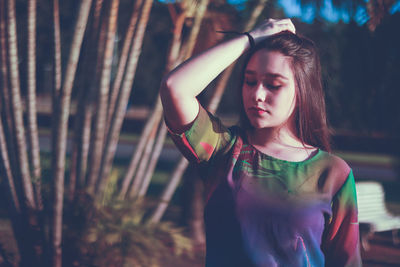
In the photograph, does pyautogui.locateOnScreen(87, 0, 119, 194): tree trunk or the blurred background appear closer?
the blurred background

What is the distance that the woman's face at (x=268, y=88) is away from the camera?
61.8 inches

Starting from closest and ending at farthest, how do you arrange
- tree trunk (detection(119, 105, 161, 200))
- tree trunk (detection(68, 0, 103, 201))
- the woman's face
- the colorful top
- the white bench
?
the colorful top < the woman's face < tree trunk (detection(68, 0, 103, 201)) < tree trunk (detection(119, 105, 161, 200)) < the white bench

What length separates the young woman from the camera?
57.9 inches

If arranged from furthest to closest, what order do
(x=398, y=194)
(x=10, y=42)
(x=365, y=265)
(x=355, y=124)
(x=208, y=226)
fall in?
(x=398, y=194), (x=355, y=124), (x=365, y=265), (x=10, y=42), (x=208, y=226)

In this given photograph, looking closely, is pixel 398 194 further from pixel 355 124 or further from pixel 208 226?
pixel 208 226

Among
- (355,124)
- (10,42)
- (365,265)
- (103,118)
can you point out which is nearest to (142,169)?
(103,118)

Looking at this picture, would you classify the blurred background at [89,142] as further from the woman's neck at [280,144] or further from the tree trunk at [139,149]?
the woman's neck at [280,144]

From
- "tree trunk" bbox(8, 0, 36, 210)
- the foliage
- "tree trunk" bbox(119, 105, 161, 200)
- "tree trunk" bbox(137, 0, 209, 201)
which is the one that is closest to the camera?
"tree trunk" bbox(8, 0, 36, 210)

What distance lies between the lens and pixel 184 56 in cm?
453

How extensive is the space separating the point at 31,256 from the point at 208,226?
2.59 metres

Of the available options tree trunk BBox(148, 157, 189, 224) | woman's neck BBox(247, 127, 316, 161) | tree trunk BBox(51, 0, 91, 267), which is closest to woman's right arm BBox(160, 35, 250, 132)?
woman's neck BBox(247, 127, 316, 161)

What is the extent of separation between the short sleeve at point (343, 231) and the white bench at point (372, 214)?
6142mm

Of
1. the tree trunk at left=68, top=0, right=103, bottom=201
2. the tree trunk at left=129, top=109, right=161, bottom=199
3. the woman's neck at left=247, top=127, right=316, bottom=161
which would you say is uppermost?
the woman's neck at left=247, top=127, right=316, bottom=161

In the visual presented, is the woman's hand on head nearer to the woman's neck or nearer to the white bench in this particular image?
the woman's neck
